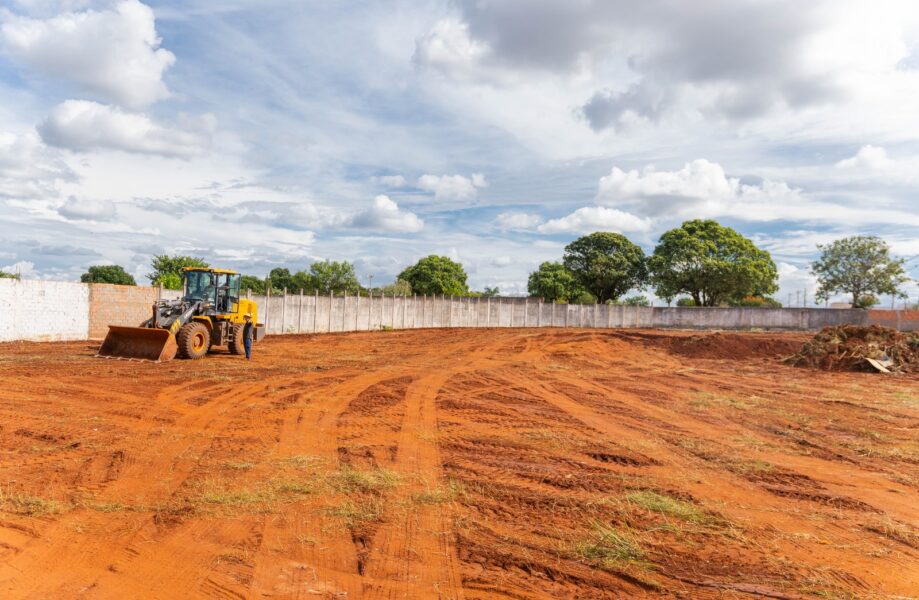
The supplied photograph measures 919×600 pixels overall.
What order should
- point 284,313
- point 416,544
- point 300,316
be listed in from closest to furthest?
point 416,544 → point 284,313 → point 300,316

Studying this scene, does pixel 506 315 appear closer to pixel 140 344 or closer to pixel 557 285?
pixel 557 285

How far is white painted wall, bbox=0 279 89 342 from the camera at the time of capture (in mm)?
21250

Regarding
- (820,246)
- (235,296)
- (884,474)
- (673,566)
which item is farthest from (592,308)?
(673,566)

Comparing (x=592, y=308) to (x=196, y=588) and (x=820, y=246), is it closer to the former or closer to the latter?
(x=820, y=246)

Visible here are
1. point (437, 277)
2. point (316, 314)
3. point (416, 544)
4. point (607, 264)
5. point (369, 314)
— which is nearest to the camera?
point (416, 544)

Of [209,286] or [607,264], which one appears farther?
[607,264]

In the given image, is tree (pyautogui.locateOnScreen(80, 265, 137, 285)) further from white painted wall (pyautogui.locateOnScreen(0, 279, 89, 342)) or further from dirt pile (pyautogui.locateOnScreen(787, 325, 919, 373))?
dirt pile (pyautogui.locateOnScreen(787, 325, 919, 373))

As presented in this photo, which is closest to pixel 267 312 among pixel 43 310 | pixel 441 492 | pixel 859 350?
pixel 43 310

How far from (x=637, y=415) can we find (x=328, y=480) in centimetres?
687

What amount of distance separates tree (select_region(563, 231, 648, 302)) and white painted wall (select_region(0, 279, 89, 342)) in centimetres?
4766

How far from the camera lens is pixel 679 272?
180 ft

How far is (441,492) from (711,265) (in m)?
51.5

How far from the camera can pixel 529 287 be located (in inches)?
2598

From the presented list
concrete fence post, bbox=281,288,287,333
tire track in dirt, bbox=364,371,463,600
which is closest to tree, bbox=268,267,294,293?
concrete fence post, bbox=281,288,287,333
